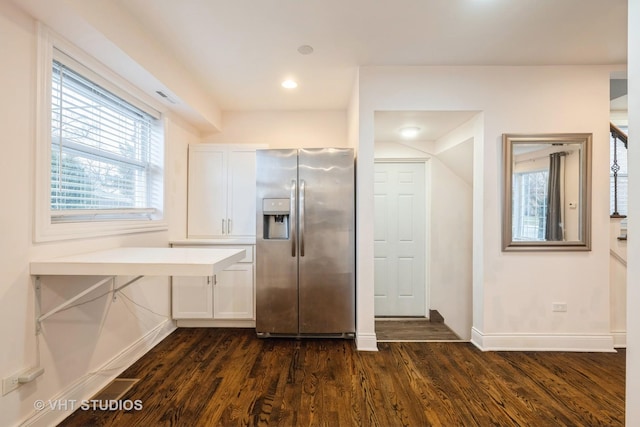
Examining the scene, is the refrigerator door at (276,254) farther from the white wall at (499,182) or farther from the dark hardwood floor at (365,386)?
the white wall at (499,182)

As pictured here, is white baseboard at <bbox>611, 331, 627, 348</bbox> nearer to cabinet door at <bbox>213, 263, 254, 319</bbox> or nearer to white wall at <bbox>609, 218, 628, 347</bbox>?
white wall at <bbox>609, 218, 628, 347</bbox>

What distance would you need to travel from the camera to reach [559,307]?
261 centimetres

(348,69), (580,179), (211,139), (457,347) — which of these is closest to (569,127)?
(580,179)

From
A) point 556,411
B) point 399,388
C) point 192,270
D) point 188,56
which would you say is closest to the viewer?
point 192,270

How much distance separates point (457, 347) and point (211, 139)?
3.65 m

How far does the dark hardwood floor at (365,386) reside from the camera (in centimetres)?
175

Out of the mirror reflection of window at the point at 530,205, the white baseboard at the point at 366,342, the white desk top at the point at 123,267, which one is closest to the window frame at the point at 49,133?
the white desk top at the point at 123,267

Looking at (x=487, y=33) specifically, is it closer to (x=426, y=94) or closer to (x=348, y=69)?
(x=426, y=94)

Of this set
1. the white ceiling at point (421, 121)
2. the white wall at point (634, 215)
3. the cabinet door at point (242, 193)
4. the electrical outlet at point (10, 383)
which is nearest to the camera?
the white wall at point (634, 215)

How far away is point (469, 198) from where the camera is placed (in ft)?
12.4

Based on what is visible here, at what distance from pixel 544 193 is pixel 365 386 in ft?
7.50

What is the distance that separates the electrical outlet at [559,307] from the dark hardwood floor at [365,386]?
1.23 feet

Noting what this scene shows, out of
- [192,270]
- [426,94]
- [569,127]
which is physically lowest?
[192,270]

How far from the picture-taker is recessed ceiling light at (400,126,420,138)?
A: 10.5 feet
